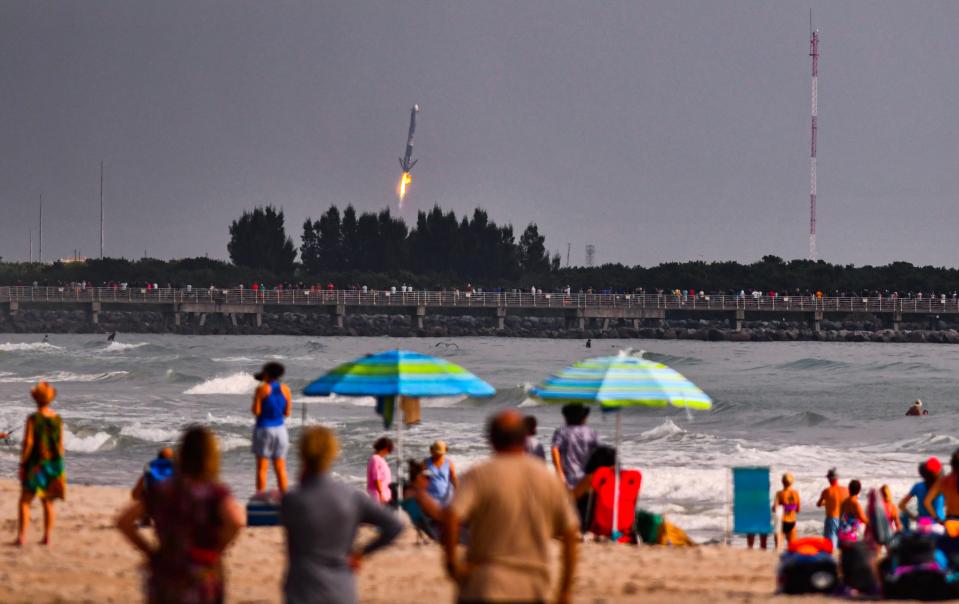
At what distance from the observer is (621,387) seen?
11008 millimetres

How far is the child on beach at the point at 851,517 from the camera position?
12.4 m

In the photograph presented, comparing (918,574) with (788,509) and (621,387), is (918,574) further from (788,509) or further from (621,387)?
(788,509)

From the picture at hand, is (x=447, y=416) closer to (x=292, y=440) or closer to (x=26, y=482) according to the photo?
(x=292, y=440)

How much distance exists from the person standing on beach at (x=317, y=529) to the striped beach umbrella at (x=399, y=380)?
17.1ft

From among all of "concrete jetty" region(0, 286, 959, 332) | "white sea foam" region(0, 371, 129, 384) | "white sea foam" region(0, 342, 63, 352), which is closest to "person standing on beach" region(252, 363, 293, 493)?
"white sea foam" region(0, 371, 129, 384)

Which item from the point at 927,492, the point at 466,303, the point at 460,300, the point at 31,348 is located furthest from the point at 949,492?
the point at 460,300

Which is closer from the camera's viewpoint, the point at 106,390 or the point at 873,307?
the point at 106,390

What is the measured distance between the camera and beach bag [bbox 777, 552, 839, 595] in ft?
29.4

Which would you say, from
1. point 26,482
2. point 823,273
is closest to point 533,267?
point 823,273

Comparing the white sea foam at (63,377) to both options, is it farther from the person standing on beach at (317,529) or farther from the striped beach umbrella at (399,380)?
the person standing on beach at (317,529)

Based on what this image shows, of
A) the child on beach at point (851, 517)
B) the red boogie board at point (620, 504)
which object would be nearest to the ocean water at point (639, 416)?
the child on beach at point (851, 517)

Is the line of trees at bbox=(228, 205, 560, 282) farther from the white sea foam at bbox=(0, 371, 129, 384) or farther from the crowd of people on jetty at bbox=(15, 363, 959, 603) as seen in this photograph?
the crowd of people on jetty at bbox=(15, 363, 959, 603)

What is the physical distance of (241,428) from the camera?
2617cm

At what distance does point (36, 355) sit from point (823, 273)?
81.1 metres
